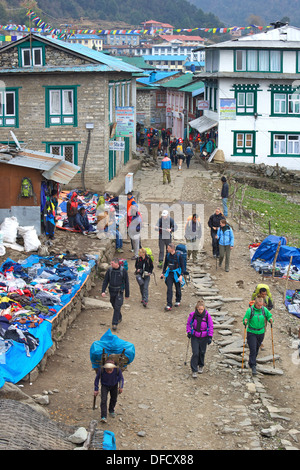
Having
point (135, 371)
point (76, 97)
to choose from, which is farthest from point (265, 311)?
point (76, 97)

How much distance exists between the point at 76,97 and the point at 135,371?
17006 mm

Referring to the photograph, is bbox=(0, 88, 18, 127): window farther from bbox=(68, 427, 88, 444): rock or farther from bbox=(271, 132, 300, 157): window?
bbox=(68, 427, 88, 444): rock

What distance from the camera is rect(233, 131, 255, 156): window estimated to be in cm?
→ 3988

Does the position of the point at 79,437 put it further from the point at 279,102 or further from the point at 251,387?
the point at 279,102

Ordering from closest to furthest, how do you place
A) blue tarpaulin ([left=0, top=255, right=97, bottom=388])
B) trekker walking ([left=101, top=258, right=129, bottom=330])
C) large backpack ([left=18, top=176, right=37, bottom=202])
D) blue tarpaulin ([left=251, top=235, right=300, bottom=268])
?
1. blue tarpaulin ([left=0, top=255, right=97, bottom=388])
2. trekker walking ([left=101, top=258, right=129, bottom=330])
3. large backpack ([left=18, top=176, right=37, bottom=202])
4. blue tarpaulin ([left=251, top=235, right=300, bottom=268])

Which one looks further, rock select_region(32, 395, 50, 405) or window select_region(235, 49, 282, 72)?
window select_region(235, 49, 282, 72)

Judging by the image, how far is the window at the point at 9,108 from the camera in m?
27.6

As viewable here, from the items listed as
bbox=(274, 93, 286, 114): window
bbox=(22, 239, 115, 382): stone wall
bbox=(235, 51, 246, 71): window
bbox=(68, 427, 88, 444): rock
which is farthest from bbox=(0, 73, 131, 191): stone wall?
bbox=(68, 427, 88, 444): rock

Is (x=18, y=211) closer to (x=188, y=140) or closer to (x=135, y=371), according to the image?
(x=135, y=371)

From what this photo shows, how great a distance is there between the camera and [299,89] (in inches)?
1558

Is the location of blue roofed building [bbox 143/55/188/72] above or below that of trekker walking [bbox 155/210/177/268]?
above

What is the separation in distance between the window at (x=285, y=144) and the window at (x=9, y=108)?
1765cm

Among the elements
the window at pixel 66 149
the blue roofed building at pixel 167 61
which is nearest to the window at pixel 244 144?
the window at pixel 66 149

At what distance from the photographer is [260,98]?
3962cm
